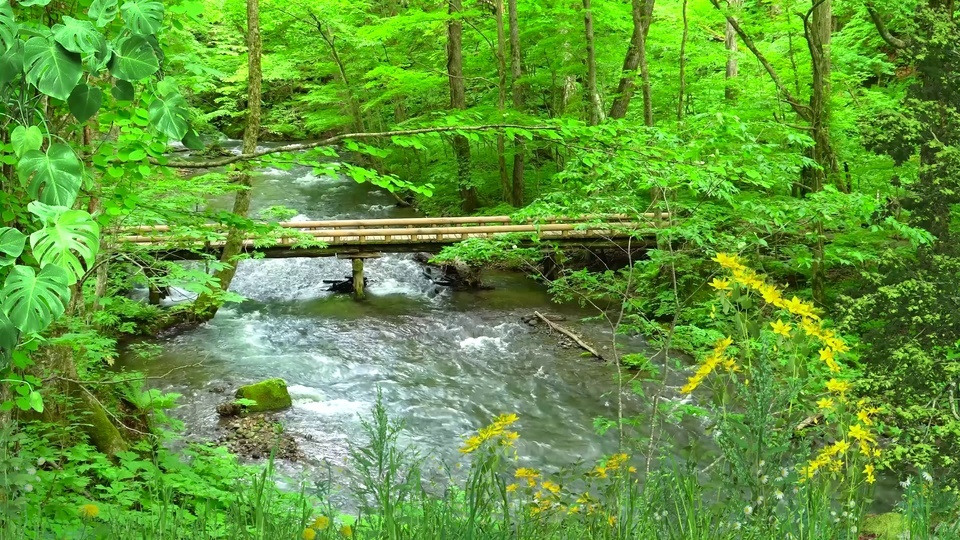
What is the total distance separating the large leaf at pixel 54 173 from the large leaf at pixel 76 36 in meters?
0.22

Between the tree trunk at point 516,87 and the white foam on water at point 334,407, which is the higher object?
the tree trunk at point 516,87

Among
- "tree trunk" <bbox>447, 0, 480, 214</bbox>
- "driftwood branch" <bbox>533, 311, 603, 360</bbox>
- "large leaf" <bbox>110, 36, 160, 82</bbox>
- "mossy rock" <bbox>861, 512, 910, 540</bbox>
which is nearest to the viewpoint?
"large leaf" <bbox>110, 36, 160, 82</bbox>

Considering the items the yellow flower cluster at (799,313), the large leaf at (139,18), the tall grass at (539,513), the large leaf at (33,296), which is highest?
the large leaf at (139,18)

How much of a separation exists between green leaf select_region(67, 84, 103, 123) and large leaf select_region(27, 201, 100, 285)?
313 millimetres

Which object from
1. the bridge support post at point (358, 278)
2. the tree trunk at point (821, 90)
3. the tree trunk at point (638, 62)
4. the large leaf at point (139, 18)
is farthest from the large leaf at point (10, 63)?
the bridge support post at point (358, 278)

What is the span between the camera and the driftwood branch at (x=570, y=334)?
10000 mm

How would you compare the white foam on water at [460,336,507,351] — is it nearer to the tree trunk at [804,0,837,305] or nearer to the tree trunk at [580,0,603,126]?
the tree trunk at [580,0,603,126]

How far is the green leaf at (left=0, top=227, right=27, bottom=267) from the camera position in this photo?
51.8 inches

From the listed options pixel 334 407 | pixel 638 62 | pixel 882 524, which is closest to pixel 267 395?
pixel 334 407

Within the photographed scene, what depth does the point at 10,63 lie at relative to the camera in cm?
137

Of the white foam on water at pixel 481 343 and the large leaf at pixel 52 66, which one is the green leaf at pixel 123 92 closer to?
the large leaf at pixel 52 66

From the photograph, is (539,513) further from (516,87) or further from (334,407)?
(516,87)

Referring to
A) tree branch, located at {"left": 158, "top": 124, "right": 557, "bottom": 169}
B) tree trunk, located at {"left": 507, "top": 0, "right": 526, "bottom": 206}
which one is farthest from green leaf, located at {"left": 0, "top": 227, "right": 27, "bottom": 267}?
tree trunk, located at {"left": 507, "top": 0, "right": 526, "bottom": 206}

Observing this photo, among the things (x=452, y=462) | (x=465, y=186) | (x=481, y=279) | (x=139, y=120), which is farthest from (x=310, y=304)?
(x=139, y=120)
